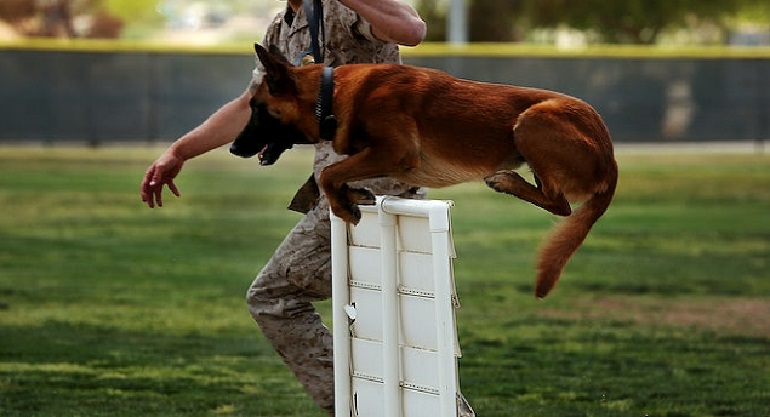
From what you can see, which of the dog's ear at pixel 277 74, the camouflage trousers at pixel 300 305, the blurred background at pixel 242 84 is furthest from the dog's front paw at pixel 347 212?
the blurred background at pixel 242 84

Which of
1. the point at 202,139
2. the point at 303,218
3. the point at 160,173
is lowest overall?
the point at 303,218

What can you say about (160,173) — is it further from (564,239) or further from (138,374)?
(138,374)

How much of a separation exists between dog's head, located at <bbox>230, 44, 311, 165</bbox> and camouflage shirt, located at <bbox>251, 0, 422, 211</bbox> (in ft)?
2.29

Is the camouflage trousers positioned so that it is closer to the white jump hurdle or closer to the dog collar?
the white jump hurdle

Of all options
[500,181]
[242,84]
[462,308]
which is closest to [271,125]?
[500,181]

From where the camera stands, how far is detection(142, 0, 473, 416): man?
5062 millimetres

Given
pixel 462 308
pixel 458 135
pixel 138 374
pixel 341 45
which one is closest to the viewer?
pixel 458 135

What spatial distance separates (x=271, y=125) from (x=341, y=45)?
36.8 inches

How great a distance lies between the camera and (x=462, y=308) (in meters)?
10.1

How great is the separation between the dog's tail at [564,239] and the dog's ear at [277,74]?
757mm

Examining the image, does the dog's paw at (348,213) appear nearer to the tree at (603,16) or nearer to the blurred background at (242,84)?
the blurred background at (242,84)

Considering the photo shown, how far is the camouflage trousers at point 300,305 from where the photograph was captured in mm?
5293

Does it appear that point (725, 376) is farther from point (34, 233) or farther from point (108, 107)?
point (108, 107)

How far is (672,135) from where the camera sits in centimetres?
2598
